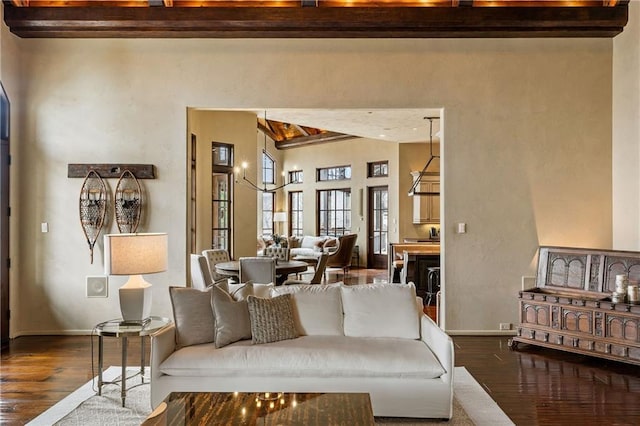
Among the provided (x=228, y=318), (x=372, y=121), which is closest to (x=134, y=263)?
(x=228, y=318)

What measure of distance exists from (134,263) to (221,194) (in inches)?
199

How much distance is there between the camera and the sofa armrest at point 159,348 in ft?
10.4

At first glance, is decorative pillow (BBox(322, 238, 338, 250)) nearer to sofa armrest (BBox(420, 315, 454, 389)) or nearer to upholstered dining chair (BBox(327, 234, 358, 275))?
upholstered dining chair (BBox(327, 234, 358, 275))

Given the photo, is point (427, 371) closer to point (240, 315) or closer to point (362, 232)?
point (240, 315)

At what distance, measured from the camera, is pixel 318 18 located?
5211 millimetres

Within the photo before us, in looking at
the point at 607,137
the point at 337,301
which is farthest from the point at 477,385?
the point at 607,137

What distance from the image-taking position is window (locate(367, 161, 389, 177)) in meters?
12.3

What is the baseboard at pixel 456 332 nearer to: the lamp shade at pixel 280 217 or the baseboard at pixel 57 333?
the baseboard at pixel 57 333

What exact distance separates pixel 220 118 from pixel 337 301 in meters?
5.60

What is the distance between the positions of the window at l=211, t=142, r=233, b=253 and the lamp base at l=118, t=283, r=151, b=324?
4622 mm

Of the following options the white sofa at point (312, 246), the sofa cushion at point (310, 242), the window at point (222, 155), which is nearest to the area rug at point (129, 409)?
the window at point (222, 155)

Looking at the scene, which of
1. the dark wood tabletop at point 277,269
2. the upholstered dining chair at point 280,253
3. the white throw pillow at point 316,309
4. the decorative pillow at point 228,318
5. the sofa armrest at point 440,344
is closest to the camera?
the sofa armrest at point 440,344

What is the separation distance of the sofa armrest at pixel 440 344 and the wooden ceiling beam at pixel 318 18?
3433mm

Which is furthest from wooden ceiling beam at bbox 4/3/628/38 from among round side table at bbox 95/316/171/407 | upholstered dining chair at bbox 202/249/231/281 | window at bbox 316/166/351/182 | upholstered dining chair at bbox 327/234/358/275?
window at bbox 316/166/351/182
